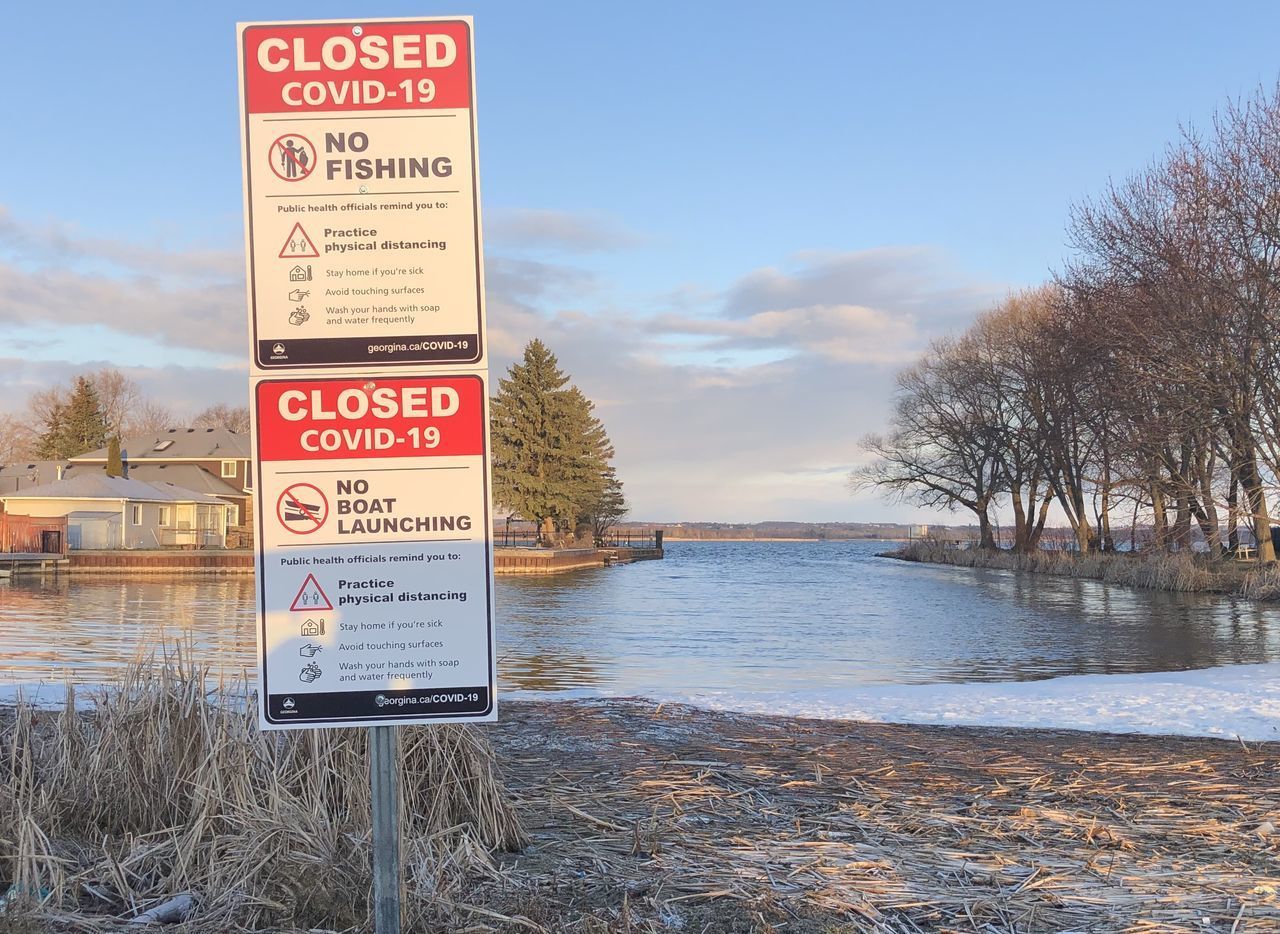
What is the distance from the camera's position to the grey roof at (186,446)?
212ft

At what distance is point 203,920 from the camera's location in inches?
127

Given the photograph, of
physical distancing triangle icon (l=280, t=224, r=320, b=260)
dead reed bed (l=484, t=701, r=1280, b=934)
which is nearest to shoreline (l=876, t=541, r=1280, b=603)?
dead reed bed (l=484, t=701, r=1280, b=934)

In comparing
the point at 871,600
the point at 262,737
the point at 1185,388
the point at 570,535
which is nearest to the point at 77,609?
the point at 871,600

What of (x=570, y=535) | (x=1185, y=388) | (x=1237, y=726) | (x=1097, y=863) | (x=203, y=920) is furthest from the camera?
(x=570, y=535)

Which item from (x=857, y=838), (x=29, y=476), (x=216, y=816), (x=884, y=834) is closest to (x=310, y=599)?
(x=216, y=816)

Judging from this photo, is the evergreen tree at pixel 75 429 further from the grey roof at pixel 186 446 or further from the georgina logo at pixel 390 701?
the georgina logo at pixel 390 701

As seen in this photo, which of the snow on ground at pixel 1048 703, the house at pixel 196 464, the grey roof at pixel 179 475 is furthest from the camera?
the house at pixel 196 464

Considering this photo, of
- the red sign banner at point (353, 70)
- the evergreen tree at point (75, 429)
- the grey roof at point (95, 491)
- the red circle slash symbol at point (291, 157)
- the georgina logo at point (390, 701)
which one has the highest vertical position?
the evergreen tree at point (75, 429)

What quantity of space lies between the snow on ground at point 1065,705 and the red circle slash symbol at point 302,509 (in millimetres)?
5676

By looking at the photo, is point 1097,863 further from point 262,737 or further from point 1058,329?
point 1058,329

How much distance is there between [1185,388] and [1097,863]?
1038 inches

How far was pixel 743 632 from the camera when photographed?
67.9ft

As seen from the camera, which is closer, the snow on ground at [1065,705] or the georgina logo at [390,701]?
the georgina logo at [390,701]

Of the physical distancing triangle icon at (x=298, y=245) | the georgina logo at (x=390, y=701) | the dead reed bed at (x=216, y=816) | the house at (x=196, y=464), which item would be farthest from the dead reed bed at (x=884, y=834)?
the house at (x=196, y=464)
